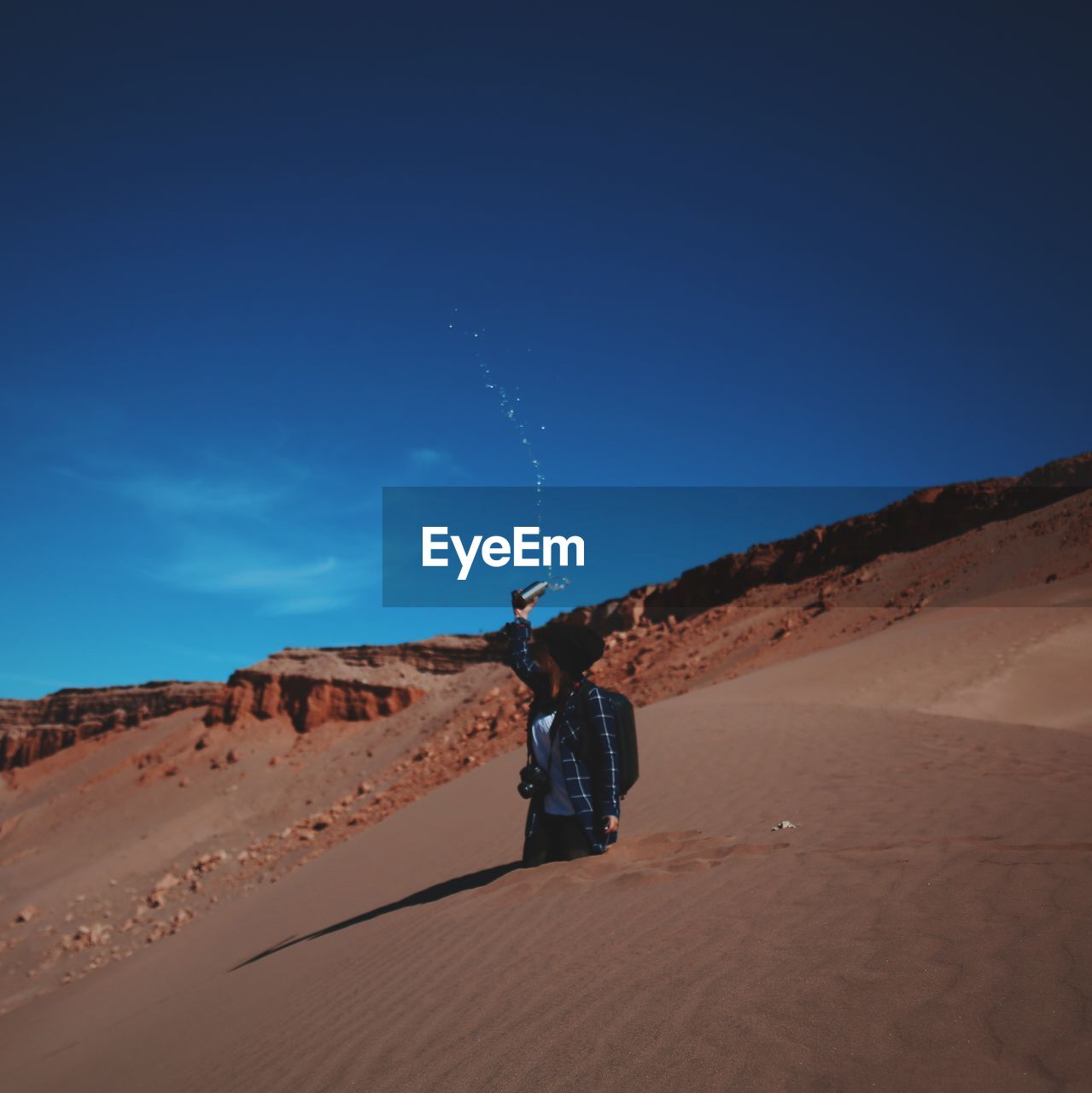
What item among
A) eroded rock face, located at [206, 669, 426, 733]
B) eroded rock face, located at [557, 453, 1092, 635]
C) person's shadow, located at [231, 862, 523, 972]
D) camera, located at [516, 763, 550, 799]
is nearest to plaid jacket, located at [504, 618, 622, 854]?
camera, located at [516, 763, 550, 799]

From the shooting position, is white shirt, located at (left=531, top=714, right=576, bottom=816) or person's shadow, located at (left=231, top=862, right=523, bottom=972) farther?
person's shadow, located at (left=231, top=862, right=523, bottom=972)

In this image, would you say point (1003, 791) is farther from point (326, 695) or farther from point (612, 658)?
point (326, 695)

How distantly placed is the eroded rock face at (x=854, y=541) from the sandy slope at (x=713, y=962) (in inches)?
926

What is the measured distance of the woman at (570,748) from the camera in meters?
5.24

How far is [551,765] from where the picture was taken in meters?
5.42

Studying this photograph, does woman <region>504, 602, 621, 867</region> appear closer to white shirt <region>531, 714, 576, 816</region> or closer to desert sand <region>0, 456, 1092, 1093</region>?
white shirt <region>531, 714, 576, 816</region>

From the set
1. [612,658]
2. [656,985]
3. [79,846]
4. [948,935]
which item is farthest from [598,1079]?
[79,846]

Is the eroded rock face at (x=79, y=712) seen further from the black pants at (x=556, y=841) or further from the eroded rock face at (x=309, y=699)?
the black pants at (x=556, y=841)

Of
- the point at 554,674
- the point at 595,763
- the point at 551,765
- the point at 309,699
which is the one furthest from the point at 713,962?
the point at 309,699

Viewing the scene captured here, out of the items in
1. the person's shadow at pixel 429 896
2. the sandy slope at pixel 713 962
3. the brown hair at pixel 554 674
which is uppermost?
the brown hair at pixel 554 674

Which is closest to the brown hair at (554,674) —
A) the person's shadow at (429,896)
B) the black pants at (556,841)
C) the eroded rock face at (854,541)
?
the black pants at (556,841)

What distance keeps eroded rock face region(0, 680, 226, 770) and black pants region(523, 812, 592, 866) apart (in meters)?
44.4

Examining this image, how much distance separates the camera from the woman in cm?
524

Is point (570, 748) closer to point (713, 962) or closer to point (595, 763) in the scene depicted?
point (595, 763)
